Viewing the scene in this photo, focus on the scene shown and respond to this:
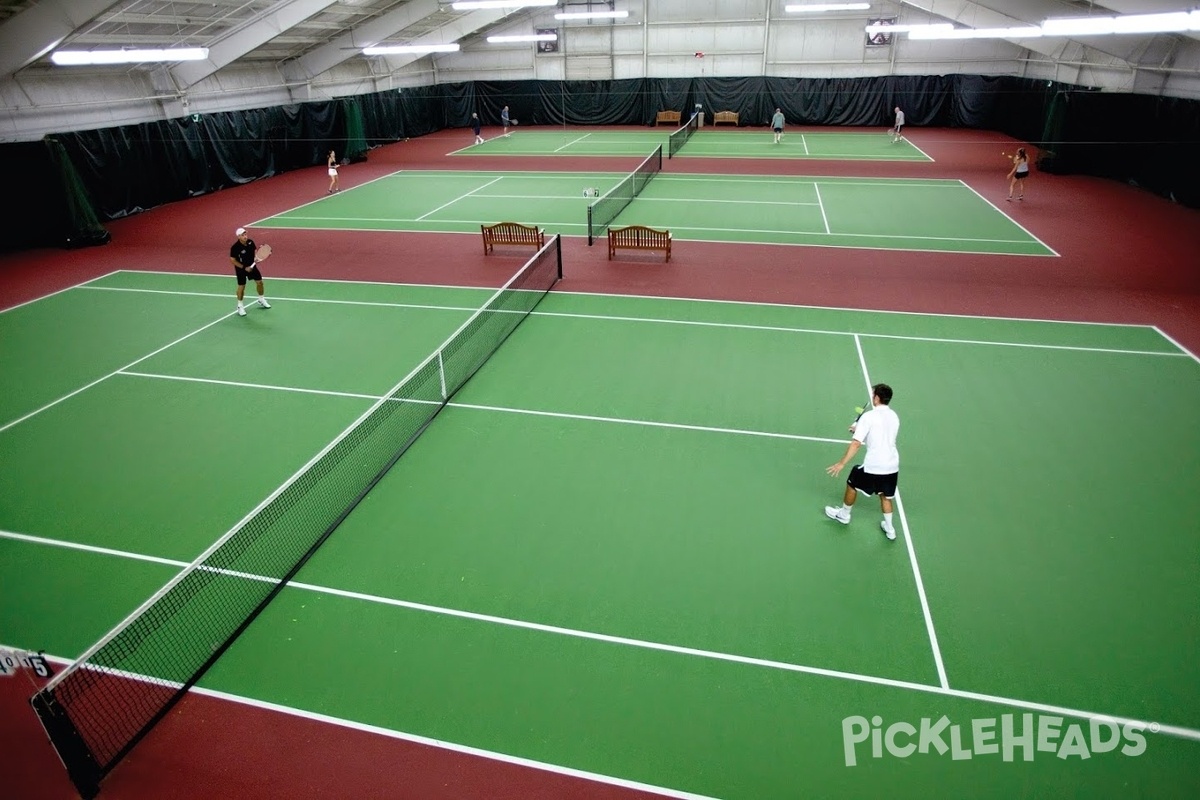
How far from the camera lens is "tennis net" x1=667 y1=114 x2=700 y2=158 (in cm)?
3279

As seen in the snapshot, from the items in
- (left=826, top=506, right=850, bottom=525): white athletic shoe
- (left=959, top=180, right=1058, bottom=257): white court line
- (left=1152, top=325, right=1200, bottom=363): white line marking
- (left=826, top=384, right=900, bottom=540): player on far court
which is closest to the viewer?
(left=826, top=384, right=900, bottom=540): player on far court

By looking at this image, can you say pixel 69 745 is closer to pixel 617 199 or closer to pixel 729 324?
pixel 729 324

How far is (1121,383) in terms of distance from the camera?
35.5 ft

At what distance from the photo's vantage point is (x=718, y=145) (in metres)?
35.2

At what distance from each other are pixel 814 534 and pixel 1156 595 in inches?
129

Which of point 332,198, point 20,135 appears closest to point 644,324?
point 332,198

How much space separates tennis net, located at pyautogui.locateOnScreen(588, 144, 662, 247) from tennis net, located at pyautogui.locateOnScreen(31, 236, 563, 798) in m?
9.72

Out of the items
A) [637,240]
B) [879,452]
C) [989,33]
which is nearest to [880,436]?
[879,452]

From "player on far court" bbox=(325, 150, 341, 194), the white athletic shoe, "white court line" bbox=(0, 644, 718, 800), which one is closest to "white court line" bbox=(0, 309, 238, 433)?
"white court line" bbox=(0, 644, 718, 800)

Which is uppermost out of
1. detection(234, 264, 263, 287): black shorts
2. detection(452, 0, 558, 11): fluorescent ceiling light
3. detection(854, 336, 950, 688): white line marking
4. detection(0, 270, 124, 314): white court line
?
detection(452, 0, 558, 11): fluorescent ceiling light

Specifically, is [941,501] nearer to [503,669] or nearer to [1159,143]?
[503,669]

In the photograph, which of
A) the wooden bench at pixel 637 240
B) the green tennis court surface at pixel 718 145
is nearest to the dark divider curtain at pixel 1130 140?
the green tennis court surface at pixel 718 145

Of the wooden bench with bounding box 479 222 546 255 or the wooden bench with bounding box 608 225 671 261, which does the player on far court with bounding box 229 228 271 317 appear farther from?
the wooden bench with bounding box 608 225 671 261

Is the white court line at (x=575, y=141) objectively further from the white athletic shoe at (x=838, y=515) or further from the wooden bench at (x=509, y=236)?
the white athletic shoe at (x=838, y=515)
